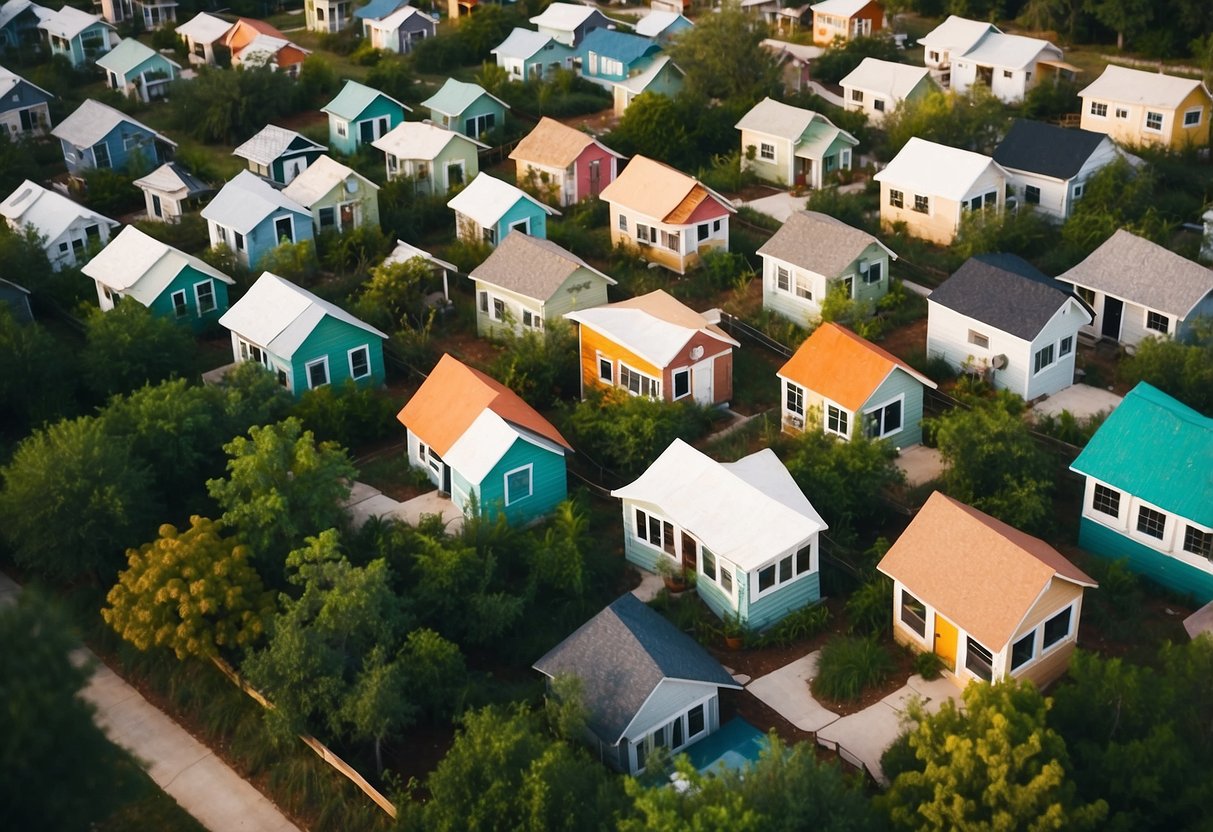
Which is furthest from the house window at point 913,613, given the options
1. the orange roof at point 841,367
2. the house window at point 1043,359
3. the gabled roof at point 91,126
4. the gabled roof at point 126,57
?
the gabled roof at point 126,57

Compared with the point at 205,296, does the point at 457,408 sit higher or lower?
higher

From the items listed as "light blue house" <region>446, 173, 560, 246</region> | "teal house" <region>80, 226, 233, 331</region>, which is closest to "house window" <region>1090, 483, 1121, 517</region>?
"light blue house" <region>446, 173, 560, 246</region>

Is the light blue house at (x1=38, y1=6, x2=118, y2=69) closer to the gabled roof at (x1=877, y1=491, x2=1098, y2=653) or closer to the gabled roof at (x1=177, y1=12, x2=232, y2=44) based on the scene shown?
the gabled roof at (x1=177, y1=12, x2=232, y2=44)

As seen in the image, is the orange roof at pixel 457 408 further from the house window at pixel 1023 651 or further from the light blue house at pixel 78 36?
the light blue house at pixel 78 36

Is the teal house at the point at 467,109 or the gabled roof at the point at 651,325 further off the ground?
the gabled roof at the point at 651,325

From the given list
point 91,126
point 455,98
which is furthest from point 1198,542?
point 91,126

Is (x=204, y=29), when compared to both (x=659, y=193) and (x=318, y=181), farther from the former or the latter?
(x=659, y=193)

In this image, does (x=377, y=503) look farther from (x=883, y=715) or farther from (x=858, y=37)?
(x=858, y=37)
